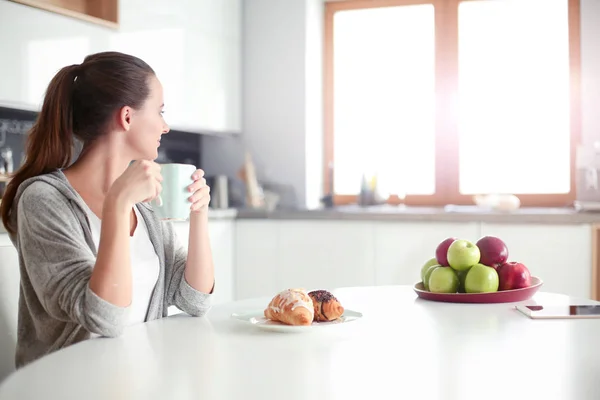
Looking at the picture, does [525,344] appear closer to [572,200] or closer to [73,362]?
[73,362]

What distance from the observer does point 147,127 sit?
159 centimetres

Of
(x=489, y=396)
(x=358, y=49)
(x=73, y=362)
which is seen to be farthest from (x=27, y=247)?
(x=358, y=49)

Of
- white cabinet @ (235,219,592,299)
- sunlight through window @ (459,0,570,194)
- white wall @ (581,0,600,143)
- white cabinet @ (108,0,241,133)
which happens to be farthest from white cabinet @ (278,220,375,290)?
white wall @ (581,0,600,143)

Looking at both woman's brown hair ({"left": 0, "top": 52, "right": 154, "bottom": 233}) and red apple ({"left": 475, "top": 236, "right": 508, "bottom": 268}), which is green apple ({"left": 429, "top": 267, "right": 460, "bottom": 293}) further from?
woman's brown hair ({"left": 0, "top": 52, "right": 154, "bottom": 233})

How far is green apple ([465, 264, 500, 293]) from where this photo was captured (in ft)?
5.11

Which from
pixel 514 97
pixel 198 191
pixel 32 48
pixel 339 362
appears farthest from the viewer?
pixel 514 97

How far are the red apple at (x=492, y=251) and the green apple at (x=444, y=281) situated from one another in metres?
0.08

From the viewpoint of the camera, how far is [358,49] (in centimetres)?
434

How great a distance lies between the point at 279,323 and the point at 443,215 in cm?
217

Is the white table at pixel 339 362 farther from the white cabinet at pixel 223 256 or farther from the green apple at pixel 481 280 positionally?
the white cabinet at pixel 223 256

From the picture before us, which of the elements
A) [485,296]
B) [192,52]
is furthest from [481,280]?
[192,52]

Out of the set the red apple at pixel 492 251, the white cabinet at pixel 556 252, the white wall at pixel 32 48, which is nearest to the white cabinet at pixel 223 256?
the white wall at pixel 32 48

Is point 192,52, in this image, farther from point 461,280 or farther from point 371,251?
point 461,280

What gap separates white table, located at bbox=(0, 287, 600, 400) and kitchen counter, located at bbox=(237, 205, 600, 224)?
6.26 ft
